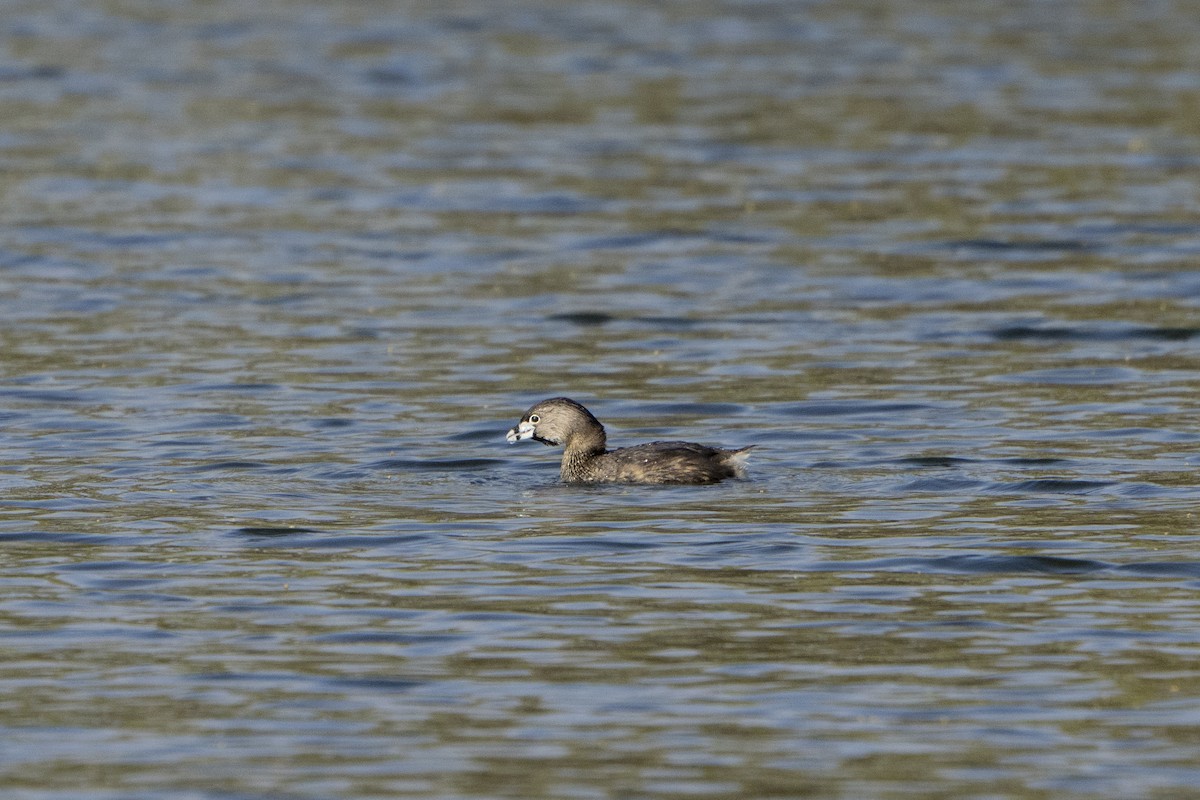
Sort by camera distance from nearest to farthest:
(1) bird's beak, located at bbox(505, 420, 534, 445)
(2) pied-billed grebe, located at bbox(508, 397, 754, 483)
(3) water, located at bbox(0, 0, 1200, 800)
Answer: (3) water, located at bbox(0, 0, 1200, 800) < (2) pied-billed grebe, located at bbox(508, 397, 754, 483) < (1) bird's beak, located at bbox(505, 420, 534, 445)

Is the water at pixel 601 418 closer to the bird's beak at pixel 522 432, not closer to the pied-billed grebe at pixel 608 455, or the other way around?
the pied-billed grebe at pixel 608 455

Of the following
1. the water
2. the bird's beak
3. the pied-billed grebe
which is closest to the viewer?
the water

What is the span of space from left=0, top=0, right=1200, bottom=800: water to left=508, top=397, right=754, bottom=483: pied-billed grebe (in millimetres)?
131

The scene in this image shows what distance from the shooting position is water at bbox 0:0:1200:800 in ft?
30.9

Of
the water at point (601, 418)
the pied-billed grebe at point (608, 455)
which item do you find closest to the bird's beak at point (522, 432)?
the pied-billed grebe at point (608, 455)

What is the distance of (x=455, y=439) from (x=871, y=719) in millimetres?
7250

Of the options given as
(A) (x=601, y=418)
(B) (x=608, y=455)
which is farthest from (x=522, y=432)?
(A) (x=601, y=418)

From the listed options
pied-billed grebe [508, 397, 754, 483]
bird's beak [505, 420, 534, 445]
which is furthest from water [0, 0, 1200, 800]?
bird's beak [505, 420, 534, 445]

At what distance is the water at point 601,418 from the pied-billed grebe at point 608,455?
0.13 meters

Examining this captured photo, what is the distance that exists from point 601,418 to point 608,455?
2.04m

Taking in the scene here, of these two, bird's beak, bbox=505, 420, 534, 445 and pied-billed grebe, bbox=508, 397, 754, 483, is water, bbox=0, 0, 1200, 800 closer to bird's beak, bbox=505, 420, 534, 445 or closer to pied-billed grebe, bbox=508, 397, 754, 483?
pied-billed grebe, bbox=508, 397, 754, 483

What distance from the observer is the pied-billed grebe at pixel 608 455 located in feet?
48.0

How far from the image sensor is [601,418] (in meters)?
17.3

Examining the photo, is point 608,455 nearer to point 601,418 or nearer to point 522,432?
point 522,432
